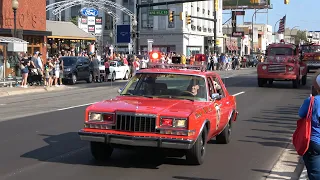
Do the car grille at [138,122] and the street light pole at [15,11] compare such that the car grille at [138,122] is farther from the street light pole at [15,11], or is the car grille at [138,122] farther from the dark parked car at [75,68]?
the dark parked car at [75,68]

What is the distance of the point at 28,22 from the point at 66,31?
12580mm

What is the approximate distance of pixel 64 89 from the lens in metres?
26.3

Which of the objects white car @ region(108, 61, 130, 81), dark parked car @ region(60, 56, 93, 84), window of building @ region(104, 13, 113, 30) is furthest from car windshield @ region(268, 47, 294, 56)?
window of building @ region(104, 13, 113, 30)

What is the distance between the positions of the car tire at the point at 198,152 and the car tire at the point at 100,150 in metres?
1.38

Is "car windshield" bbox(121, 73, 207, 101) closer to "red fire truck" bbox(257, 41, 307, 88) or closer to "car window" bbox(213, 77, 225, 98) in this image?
"car window" bbox(213, 77, 225, 98)

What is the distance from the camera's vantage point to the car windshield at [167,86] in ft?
27.9

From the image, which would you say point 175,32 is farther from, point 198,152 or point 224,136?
point 198,152

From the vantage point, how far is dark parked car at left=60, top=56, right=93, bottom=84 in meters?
28.5

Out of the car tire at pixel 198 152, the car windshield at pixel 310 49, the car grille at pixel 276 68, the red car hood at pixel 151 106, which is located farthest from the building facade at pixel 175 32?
the car tire at pixel 198 152

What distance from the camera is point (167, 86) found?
864 centimetres

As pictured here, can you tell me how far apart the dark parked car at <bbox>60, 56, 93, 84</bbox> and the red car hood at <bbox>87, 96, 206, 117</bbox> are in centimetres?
2066


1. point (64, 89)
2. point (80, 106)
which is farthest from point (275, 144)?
point (64, 89)

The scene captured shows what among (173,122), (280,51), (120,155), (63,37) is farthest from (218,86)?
(63,37)

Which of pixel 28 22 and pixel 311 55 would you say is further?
pixel 311 55
